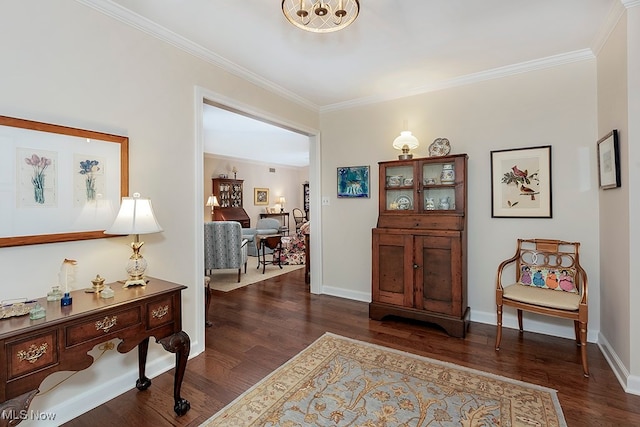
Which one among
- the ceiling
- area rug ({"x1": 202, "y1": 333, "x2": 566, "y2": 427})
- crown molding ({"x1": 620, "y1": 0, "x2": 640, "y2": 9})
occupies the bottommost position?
area rug ({"x1": 202, "y1": 333, "x2": 566, "y2": 427})

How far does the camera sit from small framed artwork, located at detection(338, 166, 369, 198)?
3.85m

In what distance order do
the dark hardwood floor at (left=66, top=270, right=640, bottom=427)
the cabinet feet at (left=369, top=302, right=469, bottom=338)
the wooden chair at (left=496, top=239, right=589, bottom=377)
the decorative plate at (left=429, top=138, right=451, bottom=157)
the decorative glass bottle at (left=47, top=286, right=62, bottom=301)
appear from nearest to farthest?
1. the decorative glass bottle at (left=47, top=286, right=62, bottom=301)
2. the dark hardwood floor at (left=66, top=270, right=640, bottom=427)
3. the wooden chair at (left=496, top=239, right=589, bottom=377)
4. the cabinet feet at (left=369, top=302, right=469, bottom=338)
5. the decorative plate at (left=429, top=138, right=451, bottom=157)

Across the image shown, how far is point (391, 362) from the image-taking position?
7.68 feet

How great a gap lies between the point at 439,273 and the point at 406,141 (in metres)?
1.46

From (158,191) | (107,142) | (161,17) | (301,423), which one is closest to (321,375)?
(301,423)

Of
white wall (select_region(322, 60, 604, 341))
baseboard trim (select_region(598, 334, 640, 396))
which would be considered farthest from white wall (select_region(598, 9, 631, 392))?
white wall (select_region(322, 60, 604, 341))

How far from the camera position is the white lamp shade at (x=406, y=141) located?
3334mm

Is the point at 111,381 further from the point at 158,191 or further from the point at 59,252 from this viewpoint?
the point at 158,191

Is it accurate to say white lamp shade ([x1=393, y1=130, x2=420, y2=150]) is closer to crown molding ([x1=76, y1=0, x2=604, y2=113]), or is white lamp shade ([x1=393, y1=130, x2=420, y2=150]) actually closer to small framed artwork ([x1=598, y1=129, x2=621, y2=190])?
crown molding ([x1=76, y1=0, x2=604, y2=113])

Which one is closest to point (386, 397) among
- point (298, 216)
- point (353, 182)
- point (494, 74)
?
point (353, 182)

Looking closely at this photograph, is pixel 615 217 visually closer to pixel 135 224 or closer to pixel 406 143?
pixel 406 143

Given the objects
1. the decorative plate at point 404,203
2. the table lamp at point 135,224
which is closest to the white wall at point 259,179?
the decorative plate at point 404,203

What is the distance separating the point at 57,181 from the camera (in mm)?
1761

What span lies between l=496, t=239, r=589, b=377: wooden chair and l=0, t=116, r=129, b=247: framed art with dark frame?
10.1 ft
